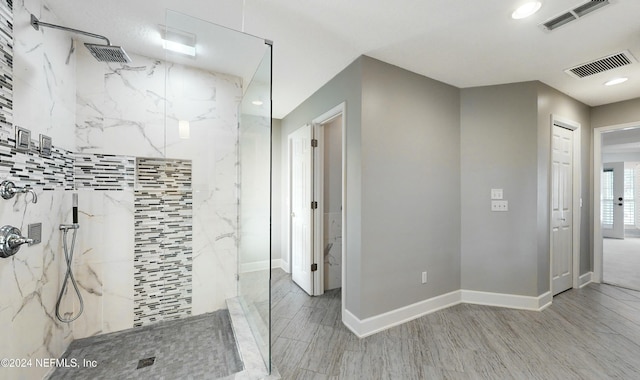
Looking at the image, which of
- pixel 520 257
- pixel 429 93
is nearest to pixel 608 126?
pixel 520 257

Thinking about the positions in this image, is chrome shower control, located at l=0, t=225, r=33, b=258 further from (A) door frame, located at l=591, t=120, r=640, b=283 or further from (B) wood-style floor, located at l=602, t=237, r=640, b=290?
(B) wood-style floor, located at l=602, t=237, r=640, b=290

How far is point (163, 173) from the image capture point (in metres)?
2.29

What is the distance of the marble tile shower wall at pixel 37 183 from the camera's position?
1.39 meters

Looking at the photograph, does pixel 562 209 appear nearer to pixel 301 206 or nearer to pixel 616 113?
pixel 616 113

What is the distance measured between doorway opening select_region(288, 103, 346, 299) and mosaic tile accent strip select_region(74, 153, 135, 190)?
1791 millimetres

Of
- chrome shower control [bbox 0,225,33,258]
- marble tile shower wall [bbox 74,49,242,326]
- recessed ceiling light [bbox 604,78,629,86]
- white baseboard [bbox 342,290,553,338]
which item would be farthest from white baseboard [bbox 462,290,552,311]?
chrome shower control [bbox 0,225,33,258]

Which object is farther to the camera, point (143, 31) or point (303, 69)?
point (303, 69)

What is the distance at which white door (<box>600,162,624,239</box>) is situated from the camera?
661cm

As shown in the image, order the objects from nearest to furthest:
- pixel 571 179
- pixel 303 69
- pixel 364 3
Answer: pixel 364 3 → pixel 303 69 → pixel 571 179

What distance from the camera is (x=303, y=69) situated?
98.6 inches

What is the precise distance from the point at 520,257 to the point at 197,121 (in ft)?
11.8

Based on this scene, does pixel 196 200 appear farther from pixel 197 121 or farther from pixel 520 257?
pixel 520 257

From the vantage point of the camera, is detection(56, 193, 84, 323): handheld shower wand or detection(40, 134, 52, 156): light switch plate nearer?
detection(40, 134, 52, 156): light switch plate

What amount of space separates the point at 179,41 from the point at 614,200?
1035cm
